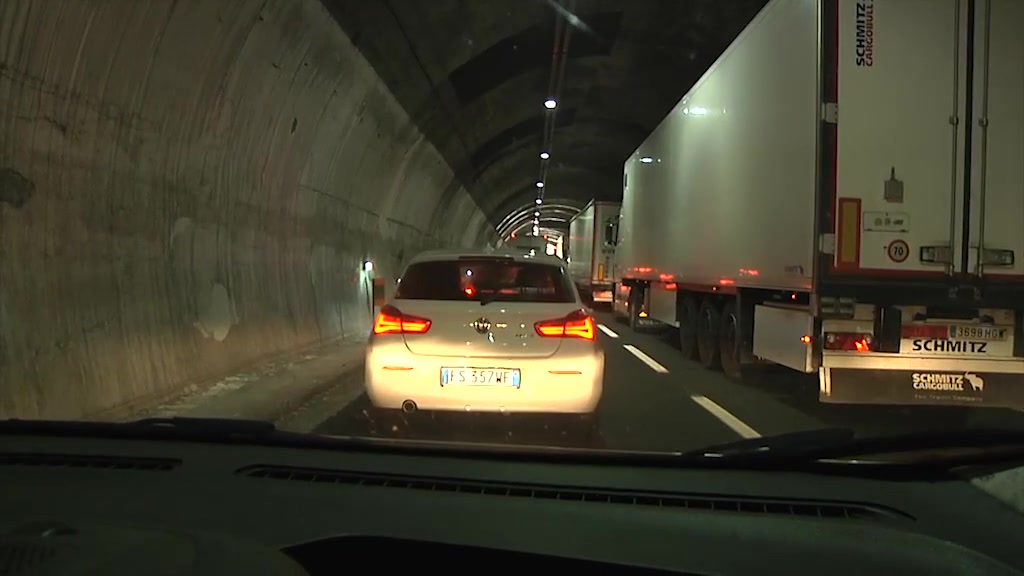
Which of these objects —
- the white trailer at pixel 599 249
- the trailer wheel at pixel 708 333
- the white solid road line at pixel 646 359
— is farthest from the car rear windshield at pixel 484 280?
the white trailer at pixel 599 249

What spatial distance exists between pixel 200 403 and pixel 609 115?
63.9 ft

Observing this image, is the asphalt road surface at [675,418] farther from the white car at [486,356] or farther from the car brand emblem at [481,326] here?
the car brand emblem at [481,326]

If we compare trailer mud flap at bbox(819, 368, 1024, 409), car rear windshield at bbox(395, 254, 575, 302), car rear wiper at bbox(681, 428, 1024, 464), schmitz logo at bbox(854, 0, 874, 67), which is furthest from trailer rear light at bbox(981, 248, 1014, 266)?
car rear wiper at bbox(681, 428, 1024, 464)

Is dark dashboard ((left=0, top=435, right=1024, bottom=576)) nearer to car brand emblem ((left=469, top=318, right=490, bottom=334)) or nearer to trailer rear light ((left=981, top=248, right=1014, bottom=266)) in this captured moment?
car brand emblem ((left=469, top=318, right=490, bottom=334))

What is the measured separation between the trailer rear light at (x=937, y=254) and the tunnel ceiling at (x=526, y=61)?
746cm

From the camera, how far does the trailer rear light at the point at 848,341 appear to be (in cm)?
821

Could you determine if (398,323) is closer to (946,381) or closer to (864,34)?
(864,34)

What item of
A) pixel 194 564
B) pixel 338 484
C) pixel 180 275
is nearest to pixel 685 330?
pixel 180 275

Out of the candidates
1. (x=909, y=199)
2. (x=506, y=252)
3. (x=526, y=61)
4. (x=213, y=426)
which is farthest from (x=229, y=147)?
(x=526, y=61)

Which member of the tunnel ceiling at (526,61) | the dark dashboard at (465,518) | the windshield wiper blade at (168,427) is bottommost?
the dark dashboard at (465,518)

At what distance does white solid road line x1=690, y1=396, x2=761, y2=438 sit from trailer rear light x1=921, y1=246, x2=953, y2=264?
206 cm

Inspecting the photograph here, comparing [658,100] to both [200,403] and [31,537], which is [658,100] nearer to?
[200,403]

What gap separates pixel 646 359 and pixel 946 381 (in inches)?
240

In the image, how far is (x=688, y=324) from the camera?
14344 mm
